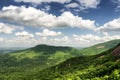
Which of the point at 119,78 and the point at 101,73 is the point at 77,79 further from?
the point at 119,78

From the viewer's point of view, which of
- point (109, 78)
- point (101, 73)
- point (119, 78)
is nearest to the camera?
point (119, 78)

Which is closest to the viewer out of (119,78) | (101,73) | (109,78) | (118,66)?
(119,78)

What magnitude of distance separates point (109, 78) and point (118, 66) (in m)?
29.3

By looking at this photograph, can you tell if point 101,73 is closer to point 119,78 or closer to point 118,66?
point 118,66

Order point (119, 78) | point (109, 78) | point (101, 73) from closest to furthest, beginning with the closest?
point (119, 78), point (109, 78), point (101, 73)

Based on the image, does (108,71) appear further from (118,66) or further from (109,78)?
(109,78)

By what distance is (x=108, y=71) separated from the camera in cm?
15888

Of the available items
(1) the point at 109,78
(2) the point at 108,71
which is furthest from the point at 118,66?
(1) the point at 109,78

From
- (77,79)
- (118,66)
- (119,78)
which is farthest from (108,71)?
(119,78)

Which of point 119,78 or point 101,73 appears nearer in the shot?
point 119,78

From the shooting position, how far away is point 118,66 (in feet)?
511

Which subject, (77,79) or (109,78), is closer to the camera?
(109,78)

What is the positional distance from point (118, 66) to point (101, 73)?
16.0m

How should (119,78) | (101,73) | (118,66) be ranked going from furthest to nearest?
(101,73) < (118,66) < (119,78)
